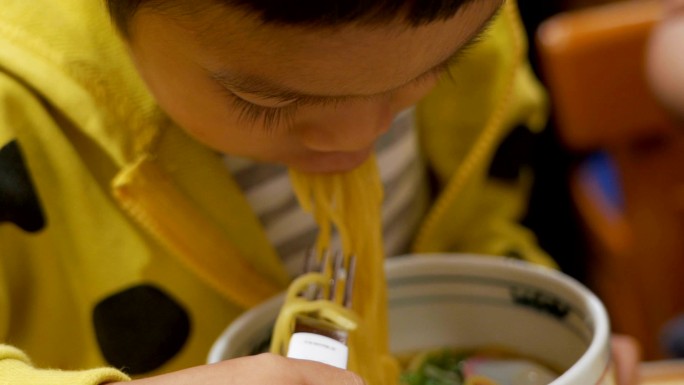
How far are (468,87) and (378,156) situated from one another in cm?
Result: 14

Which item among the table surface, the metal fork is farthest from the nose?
the table surface

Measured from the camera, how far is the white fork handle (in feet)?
1.66

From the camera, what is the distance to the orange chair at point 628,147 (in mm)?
1043

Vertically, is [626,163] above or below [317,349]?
below

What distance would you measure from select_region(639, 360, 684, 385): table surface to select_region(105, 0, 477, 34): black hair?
1.49ft

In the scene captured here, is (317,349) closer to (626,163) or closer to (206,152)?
(206,152)

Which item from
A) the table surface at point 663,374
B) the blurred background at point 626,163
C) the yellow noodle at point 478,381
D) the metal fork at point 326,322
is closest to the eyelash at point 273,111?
the metal fork at point 326,322

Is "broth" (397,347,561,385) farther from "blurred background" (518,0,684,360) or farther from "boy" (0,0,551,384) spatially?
"blurred background" (518,0,684,360)

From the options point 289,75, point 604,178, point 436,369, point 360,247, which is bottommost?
point 604,178

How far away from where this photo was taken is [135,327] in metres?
0.73

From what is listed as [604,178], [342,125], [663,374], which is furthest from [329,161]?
[604,178]

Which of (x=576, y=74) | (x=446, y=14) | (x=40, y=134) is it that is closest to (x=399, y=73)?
(x=446, y=14)

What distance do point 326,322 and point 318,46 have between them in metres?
0.21

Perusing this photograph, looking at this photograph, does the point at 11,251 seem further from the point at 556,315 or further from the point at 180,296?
the point at 556,315
